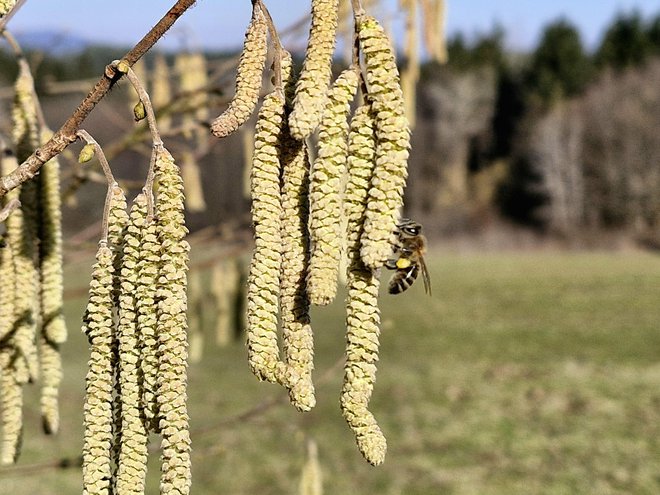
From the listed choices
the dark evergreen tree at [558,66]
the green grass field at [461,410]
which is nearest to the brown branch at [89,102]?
the green grass field at [461,410]

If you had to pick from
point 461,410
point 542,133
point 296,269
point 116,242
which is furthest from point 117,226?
point 542,133

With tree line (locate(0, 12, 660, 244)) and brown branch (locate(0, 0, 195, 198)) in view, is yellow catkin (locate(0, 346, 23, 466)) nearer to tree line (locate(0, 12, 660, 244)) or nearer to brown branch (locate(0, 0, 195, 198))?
brown branch (locate(0, 0, 195, 198))

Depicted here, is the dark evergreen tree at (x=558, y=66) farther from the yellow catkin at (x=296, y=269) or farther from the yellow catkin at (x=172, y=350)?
the yellow catkin at (x=172, y=350)

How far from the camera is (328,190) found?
0.96m

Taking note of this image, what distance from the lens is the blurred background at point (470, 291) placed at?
13.0ft

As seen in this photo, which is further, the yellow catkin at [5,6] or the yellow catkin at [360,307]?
the yellow catkin at [5,6]

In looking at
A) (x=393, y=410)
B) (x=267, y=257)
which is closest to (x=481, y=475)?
(x=393, y=410)

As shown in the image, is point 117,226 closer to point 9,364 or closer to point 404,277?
point 9,364

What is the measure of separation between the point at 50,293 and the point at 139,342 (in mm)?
503

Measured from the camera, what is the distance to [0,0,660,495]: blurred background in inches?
156

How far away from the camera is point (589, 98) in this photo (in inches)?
1495

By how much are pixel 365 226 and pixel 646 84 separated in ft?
126

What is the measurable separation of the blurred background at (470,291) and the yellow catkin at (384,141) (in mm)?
695

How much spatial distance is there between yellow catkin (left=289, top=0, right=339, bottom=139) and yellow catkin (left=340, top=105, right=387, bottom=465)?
0.18 ft
